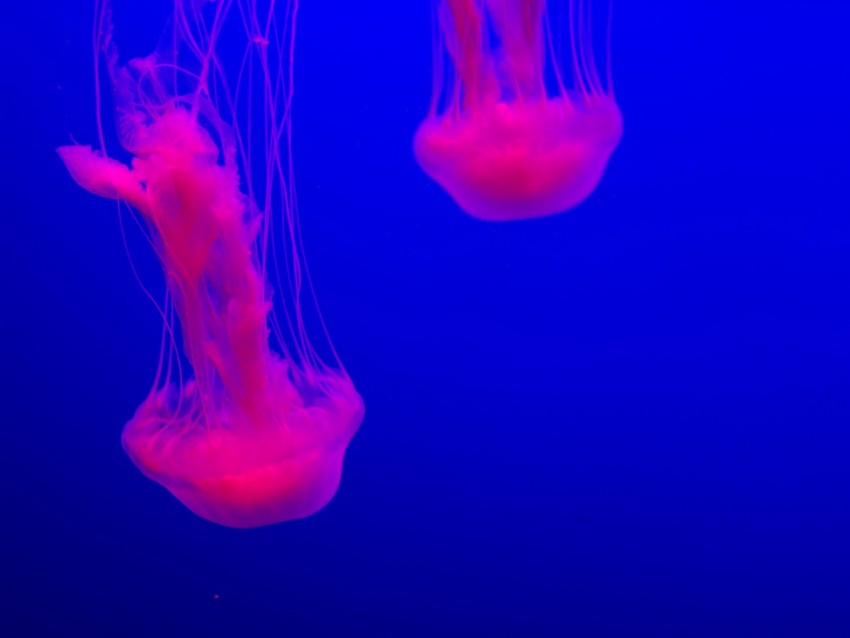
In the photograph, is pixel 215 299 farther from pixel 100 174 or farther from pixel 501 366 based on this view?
pixel 501 366

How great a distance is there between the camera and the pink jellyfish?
295 centimetres

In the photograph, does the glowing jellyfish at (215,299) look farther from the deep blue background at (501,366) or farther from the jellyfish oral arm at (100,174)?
the deep blue background at (501,366)

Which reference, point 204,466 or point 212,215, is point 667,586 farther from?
point 212,215

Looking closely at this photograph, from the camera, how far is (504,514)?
4656 mm

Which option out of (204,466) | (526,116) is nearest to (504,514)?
(204,466)

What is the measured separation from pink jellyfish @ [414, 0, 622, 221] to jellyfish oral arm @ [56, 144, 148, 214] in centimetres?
106

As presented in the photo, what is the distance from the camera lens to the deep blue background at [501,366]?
3.91 metres

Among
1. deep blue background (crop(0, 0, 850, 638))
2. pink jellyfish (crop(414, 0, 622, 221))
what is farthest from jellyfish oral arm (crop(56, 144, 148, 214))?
deep blue background (crop(0, 0, 850, 638))

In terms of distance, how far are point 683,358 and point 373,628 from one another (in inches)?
86.8

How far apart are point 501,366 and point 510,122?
1587mm

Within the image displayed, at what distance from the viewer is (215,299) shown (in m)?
3.03

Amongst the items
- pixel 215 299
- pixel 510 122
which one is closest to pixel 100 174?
pixel 215 299

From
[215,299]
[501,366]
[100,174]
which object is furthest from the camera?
[501,366]

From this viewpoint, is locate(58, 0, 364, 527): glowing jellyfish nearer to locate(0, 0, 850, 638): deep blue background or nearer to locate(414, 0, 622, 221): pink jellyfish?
locate(414, 0, 622, 221): pink jellyfish
